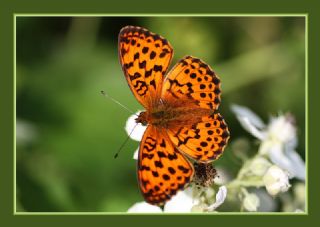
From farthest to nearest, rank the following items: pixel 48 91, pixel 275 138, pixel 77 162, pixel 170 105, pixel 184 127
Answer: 1. pixel 48 91
2. pixel 77 162
3. pixel 275 138
4. pixel 170 105
5. pixel 184 127

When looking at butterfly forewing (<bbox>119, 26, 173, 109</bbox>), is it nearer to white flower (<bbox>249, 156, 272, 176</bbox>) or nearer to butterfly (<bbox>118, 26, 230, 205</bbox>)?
butterfly (<bbox>118, 26, 230, 205</bbox>)

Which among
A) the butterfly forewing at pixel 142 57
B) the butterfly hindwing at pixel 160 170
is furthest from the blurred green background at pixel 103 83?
the butterfly hindwing at pixel 160 170

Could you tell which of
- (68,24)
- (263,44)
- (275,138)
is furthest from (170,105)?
(263,44)

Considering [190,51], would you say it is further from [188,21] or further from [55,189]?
[55,189]

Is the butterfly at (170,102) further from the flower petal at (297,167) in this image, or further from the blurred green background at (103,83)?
the blurred green background at (103,83)

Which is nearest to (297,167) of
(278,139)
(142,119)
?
(278,139)

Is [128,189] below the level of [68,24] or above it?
below
